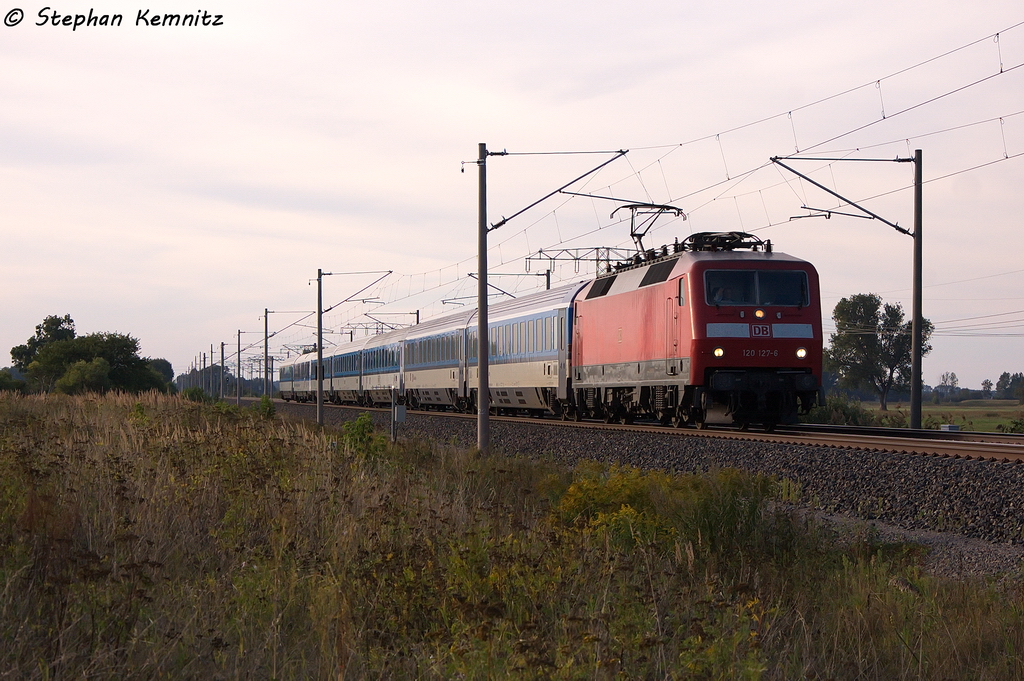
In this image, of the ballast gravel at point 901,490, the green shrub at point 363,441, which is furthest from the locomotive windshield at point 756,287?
the green shrub at point 363,441

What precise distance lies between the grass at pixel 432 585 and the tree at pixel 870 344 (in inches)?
3922

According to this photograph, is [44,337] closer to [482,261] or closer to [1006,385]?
[482,261]

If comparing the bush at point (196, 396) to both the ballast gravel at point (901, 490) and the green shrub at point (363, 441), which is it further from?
the ballast gravel at point (901, 490)

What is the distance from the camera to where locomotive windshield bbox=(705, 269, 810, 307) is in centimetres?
1888

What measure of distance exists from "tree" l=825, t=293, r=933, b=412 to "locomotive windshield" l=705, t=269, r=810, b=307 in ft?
295

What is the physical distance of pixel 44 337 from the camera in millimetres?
114562

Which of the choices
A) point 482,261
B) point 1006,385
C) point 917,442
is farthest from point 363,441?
point 1006,385

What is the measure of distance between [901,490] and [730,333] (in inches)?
287

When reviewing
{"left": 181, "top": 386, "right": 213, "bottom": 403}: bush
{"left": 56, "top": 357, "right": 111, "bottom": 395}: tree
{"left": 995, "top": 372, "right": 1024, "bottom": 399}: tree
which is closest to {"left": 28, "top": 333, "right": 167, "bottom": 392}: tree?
{"left": 56, "top": 357, "right": 111, "bottom": 395}: tree

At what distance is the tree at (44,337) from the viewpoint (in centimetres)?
11294

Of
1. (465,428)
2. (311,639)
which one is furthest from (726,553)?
(465,428)

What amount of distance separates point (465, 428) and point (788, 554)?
642 inches

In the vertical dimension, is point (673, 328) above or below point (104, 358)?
below

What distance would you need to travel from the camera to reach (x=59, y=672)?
4836mm
